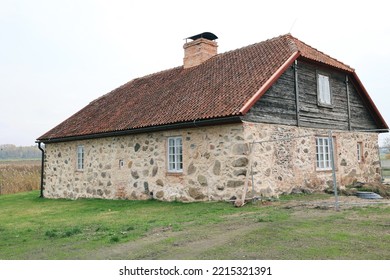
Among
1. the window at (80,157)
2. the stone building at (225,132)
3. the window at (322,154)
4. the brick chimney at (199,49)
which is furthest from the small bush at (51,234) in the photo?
the brick chimney at (199,49)

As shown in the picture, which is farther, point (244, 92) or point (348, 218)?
point (244, 92)

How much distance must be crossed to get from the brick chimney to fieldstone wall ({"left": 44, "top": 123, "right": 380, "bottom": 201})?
17.4 ft

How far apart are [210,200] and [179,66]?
29.5ft

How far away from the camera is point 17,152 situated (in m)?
92.7

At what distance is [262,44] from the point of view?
49.6 feet

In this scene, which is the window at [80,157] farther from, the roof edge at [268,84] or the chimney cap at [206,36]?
the roof edge at [268,84]

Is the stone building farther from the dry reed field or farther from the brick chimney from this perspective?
the dry reed field

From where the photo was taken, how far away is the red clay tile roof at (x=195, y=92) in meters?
11.7

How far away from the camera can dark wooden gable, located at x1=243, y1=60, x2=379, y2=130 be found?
11906mm

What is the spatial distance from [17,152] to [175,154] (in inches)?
3621

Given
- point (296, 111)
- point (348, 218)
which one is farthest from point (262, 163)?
point (348, 218)

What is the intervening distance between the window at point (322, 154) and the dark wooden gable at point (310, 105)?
0.57 m

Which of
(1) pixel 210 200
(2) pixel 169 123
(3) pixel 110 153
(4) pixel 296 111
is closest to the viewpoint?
(1) pixel 210 200

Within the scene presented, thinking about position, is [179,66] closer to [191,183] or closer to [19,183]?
[191,183]
